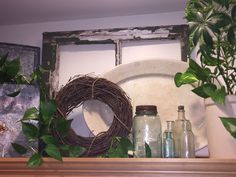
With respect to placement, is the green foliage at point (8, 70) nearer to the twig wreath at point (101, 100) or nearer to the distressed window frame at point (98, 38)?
the twig wreath at point (101, 100)

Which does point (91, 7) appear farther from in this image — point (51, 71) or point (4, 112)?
point (4, 112)

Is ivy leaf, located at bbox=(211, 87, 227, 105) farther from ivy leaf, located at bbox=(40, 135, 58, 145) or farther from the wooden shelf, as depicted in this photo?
ivy leaf, located at bbox=(40, 135, 58, 145)

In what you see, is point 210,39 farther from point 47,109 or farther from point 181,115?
point 47,109

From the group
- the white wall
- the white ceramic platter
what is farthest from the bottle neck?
the white wall

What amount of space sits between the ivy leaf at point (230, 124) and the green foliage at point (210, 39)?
5 centimetres

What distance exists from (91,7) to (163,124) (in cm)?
67

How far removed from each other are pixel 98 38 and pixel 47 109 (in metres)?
0.56

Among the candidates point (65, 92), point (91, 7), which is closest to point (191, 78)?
point (65, 92)

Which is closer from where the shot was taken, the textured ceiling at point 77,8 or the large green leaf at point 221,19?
the large green leaf at point 221,19

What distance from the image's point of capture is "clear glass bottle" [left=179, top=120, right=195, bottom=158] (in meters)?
1.04

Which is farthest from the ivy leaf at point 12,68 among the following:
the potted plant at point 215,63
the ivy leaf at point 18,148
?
the potted plant at point 215,63

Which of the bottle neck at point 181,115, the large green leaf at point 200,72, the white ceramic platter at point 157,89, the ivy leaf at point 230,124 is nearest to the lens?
the ivy leaf at point 230,124

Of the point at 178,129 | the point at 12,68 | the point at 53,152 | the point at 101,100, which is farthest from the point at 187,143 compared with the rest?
the point at 12,68

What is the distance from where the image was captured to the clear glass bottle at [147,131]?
3.40 ft
